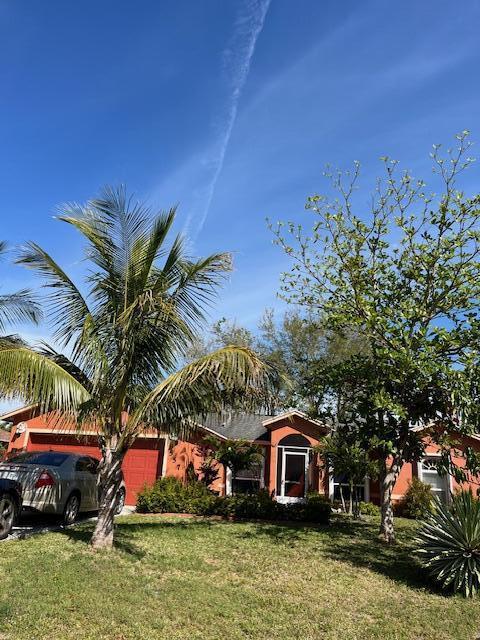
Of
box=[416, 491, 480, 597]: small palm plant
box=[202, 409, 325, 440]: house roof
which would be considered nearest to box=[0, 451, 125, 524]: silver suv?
box=[416, 491, 480, 597]: small palm plant

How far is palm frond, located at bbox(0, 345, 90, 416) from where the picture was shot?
25.4 ft

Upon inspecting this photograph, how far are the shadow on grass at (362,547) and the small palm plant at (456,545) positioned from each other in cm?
30

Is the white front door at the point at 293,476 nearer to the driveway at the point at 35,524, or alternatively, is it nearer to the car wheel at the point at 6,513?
the driveway at the point at 35,524

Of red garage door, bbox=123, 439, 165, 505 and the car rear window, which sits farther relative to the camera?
red garage door, bbox=123, 439, 165, 505

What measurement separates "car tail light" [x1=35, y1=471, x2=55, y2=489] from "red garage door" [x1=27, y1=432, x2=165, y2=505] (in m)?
6.73

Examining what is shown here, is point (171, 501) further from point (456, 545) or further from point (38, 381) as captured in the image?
point (456, 545)

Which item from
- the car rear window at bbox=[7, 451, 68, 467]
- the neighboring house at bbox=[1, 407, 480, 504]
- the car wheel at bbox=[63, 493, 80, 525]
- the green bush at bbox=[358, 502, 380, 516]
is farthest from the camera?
the green bush at bbox=[358, 502, 380, 516]

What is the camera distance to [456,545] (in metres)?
7.85

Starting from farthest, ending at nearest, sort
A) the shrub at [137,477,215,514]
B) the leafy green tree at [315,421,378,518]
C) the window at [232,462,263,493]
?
the window at [232,462,263,493]
the shrub at [137,477,215,514]
the leafy green tree at [315,421,378,518]

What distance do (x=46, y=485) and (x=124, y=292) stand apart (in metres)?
4.95

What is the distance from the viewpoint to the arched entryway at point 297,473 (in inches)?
831

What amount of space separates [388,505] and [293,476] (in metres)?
10.2

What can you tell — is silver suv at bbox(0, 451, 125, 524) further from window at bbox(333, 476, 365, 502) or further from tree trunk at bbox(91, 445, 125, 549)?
window at bbox(333, 476, 365, 502)

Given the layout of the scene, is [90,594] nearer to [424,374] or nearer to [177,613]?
[177,613]
